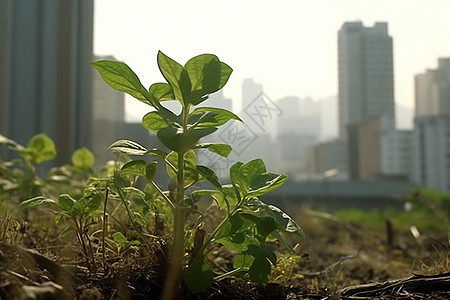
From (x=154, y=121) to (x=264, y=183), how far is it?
0.10 m

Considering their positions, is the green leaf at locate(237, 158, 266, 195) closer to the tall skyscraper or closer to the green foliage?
the green foliage

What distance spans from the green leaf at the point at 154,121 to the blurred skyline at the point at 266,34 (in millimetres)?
369

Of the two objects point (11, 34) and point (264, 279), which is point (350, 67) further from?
point (264, 279)

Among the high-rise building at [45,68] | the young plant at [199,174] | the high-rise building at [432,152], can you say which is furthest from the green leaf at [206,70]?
the high-rise building at [432,152]

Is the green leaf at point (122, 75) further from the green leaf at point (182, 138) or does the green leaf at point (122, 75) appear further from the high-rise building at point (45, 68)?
the high-rise building at point (45, 68)

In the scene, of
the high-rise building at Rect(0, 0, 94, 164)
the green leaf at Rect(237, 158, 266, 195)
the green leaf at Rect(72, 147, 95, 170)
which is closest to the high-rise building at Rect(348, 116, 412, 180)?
the high-rise building at Rect(0, 0, 94, 164)

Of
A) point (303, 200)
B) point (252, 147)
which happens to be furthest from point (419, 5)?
point (303, 200)

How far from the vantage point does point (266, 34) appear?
1334mm

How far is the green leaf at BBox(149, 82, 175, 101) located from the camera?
0.47m

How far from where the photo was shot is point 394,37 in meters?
1.78

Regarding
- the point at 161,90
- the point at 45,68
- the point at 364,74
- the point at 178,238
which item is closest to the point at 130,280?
the point at 178,238

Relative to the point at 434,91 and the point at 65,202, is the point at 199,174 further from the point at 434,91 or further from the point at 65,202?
the point at 434,91

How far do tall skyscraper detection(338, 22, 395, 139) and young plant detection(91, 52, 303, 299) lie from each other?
132 centimetres

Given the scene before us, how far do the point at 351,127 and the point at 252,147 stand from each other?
1.02 metres
